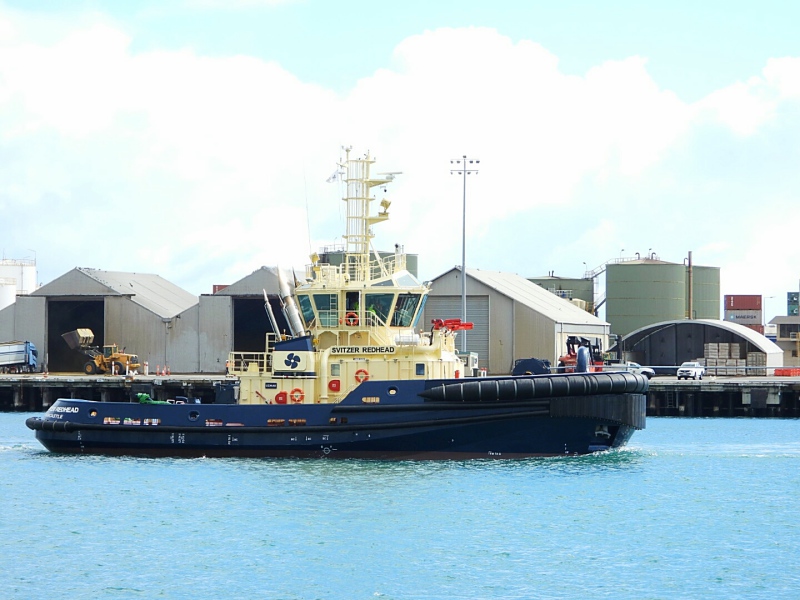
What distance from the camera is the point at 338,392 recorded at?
2836 cm

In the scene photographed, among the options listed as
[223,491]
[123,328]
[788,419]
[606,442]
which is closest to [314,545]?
[223,491]

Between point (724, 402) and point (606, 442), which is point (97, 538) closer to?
point (606, 442)

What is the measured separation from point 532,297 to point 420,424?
107 ft

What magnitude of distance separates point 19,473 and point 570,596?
15.7 metres

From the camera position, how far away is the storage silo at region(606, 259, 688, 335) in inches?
2859

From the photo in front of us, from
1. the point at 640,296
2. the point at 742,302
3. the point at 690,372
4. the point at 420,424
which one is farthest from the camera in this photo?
the point at 742,302

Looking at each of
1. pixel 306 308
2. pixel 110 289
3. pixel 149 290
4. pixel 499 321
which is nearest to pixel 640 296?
pixel 499 321

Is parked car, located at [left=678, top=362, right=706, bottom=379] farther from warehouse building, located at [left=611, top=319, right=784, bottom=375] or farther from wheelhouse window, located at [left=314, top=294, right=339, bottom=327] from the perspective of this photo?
wheelhouse window, located at [left=314, top=294, right=339, bottom=327]

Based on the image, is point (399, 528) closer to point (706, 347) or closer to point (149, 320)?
point (149, 320)

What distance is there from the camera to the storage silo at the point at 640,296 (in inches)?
2859

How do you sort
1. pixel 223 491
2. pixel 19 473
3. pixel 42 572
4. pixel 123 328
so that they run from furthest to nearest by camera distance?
1. pixel 123 328
2. pixel 19 473
3. pixel 223 491
4. pixel 42 572

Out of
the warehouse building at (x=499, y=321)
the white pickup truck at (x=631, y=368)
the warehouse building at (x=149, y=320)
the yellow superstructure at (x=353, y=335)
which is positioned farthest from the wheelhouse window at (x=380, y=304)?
the warehouse building at (x=149, y=320)

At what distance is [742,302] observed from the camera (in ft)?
289

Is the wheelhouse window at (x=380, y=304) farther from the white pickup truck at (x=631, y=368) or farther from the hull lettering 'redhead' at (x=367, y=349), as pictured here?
the white pickup truck at (x=631, y=368)
